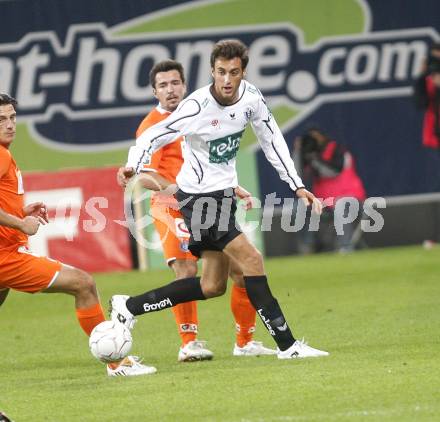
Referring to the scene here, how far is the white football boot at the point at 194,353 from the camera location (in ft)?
27.8

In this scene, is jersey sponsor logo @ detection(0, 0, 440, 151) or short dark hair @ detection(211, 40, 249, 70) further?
jersey sponsor logo @ detection(0, 0, 440, 151)

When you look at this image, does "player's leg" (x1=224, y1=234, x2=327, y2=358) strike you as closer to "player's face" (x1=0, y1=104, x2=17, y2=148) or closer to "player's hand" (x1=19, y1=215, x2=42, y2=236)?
"player's hand" (x1=19, y1=215, x2=42, y2=236)

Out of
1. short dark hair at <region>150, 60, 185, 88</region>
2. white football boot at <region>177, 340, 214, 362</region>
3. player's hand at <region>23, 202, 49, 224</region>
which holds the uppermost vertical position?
short dark hair at <region>150, 60, 185, 88</region>

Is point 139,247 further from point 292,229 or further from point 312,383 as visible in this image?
point 312,383

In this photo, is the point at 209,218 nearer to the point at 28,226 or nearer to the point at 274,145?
the point at 274,145

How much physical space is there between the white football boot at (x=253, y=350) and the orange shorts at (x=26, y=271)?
5.10ft

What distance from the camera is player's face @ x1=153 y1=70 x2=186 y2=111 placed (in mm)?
9102

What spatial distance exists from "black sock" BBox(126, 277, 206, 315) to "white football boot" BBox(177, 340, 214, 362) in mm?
427

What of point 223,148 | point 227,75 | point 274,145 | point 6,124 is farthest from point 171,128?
point 6,124

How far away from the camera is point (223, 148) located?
26.8 ft

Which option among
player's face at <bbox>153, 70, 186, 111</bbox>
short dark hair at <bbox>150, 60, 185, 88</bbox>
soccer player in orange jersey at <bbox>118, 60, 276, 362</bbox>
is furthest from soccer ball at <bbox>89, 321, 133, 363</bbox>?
short dark hair at <bbox>150, 60, 185, 88</bbox>

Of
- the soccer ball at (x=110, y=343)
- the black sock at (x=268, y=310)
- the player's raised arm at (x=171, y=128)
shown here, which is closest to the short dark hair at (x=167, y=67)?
the player's raised arm at (x=171, y=128)

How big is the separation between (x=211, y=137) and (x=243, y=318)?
56.6 inches

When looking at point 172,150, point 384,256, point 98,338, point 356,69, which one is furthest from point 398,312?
point 356,69
